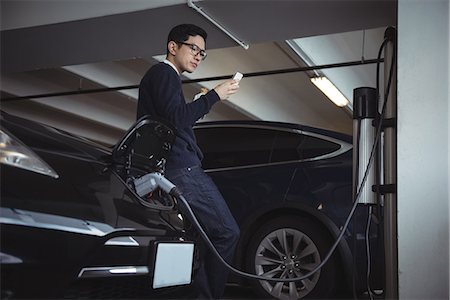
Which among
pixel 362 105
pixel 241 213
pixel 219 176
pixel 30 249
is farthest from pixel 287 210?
pixel 30 249

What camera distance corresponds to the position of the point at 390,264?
2838mm

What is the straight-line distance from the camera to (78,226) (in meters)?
1.58

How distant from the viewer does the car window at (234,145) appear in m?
4.11

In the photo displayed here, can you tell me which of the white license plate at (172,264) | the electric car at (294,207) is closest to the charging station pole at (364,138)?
the electric car at (294,207)

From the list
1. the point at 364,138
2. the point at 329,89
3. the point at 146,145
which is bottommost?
the point at 146,145

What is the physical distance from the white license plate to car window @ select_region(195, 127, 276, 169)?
79.4 inches

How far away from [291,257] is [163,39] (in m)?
2.11

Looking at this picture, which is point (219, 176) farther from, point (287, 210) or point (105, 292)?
point (105, 292)

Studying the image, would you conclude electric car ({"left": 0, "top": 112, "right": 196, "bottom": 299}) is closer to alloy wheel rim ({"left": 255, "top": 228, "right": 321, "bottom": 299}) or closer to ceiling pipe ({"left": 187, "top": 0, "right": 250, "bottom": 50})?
alloy wheel rim ({"left": 255, "top": 228, "right": 321, "bottom": 299})

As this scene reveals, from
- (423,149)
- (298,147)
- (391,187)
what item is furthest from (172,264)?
(298,147)

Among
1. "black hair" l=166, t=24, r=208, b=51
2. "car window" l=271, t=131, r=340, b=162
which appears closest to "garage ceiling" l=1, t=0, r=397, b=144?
"car window" l=271, t=131, r=340, b=162

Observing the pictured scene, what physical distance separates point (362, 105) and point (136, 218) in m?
1.81

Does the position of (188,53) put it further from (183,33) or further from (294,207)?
(294,207)

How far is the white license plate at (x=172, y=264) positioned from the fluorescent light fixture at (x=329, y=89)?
5562 millimetres
